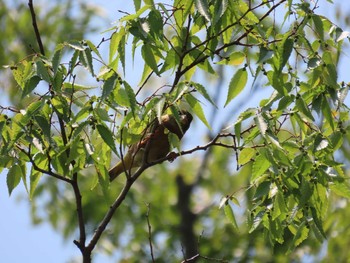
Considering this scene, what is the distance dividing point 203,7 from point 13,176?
90 cm

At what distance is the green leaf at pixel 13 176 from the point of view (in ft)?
10.4

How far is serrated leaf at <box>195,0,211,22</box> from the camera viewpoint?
292cm

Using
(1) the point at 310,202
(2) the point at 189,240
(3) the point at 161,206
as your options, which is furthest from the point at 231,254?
(1) the point at 310,202

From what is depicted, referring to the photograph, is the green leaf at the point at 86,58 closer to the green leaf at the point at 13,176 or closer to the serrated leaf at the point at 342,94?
the green leaf at the point at 13,176

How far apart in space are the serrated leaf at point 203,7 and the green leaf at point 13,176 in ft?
2.81

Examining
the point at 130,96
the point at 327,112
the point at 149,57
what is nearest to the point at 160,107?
the point at 130,96

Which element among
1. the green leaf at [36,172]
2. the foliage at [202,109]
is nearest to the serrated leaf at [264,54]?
the foliage at [202,109]

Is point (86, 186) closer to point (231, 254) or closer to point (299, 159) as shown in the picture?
point (231, 254)

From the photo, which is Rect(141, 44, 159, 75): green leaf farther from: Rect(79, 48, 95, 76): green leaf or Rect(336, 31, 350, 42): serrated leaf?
Rect(336, 31, 350, 42): serrated leaf

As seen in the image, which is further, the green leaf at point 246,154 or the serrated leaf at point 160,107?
the green leaf at point 246,154

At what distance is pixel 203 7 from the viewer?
294 centimetres

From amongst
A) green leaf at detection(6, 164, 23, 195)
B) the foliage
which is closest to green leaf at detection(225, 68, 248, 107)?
the foliage

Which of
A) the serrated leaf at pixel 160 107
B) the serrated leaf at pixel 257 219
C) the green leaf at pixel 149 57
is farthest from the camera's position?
the serrated leaf at pixel 257 219

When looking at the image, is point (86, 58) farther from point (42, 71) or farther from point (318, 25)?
point (318, 25)
